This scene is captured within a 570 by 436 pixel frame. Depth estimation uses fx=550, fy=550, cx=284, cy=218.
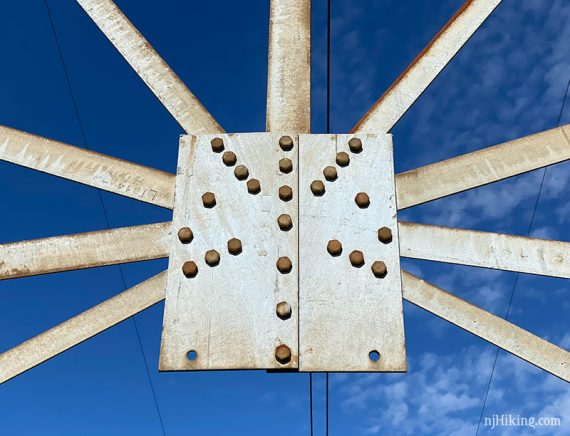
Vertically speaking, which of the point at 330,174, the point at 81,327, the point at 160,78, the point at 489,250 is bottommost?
the point at 81,327

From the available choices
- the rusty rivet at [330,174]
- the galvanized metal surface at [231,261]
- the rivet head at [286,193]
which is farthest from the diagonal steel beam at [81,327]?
the rusty rivet at [330,174]

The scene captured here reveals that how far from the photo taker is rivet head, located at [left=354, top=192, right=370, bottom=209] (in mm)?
2635

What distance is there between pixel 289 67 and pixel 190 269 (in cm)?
127

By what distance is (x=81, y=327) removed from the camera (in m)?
2.83

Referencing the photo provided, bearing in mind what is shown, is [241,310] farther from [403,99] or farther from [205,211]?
[403,99]

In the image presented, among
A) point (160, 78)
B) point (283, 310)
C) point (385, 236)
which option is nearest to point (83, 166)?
point (160, 78)

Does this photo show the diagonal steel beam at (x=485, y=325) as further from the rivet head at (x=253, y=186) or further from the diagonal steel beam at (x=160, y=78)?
the diagonal steel beam at (x=160, y=78)

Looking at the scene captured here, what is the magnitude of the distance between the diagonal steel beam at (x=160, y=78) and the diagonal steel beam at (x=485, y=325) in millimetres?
1355

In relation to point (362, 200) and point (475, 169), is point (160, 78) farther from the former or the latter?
point (475, 169)

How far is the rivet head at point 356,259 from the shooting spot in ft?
8.18

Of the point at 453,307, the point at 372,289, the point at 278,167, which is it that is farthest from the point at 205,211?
the point at 453,307

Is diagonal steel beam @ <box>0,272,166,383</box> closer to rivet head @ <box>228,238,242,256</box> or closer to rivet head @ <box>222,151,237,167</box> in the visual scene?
rivet head @ <box>228,238,242,256</box>

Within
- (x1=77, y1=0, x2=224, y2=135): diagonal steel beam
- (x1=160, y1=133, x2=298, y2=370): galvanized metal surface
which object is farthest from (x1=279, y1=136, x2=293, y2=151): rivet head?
(x1=77, y1=0, x2=224, y2=135): diagonal steel beam

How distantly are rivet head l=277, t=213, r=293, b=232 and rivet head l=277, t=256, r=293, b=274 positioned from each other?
151 mm
